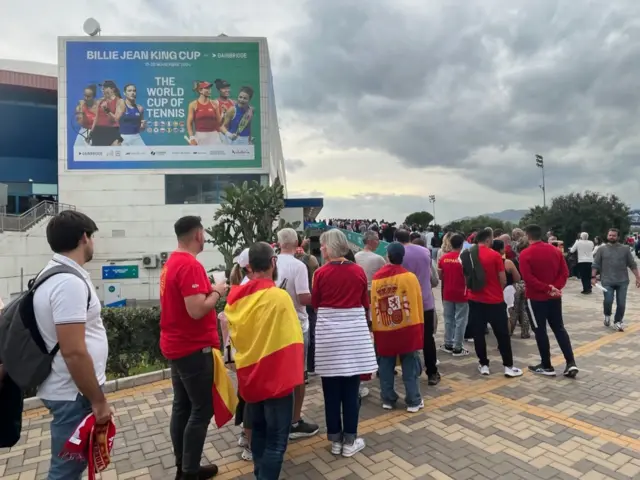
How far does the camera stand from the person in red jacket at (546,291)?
5.18 m

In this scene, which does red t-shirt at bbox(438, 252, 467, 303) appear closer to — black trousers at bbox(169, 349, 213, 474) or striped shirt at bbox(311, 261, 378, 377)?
striped shirt at bbox(311, 261, 378, 377)

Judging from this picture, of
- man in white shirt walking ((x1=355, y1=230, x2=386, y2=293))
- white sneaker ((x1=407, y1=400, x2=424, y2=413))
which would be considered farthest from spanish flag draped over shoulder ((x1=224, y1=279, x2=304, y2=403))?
man in white shirt walking ((x1=355, y1=230, x2=386, y2=293))

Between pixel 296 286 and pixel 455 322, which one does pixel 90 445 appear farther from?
pixel 455 322

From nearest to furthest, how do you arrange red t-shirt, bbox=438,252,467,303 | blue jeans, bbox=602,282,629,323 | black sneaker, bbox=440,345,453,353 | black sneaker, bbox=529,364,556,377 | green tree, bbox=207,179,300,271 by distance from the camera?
black sneaker, bbox=529,364,556,377
red t-shirt, bbox=438,252,467,303
black sneaker, bbox=440,345,453,353
blue jeans, bbox=602,282,629,323
green tree, bbox=207,179,300,271

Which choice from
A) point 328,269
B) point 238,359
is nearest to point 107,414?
point 238,359

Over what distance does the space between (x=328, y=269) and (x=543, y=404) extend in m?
2.71

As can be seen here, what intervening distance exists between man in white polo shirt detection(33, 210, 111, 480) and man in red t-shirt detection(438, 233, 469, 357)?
487cm

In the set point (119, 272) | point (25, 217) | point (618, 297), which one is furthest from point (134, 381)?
point (119, 272)

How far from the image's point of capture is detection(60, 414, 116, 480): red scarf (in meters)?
2.07

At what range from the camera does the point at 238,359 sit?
277 cm

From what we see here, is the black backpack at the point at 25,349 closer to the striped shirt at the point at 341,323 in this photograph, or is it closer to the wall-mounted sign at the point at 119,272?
the striped shirt at the point at 341,323

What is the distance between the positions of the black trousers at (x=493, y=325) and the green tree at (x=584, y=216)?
2853 cm

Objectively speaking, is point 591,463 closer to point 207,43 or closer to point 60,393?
point 60,393

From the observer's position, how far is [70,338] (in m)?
2.00
